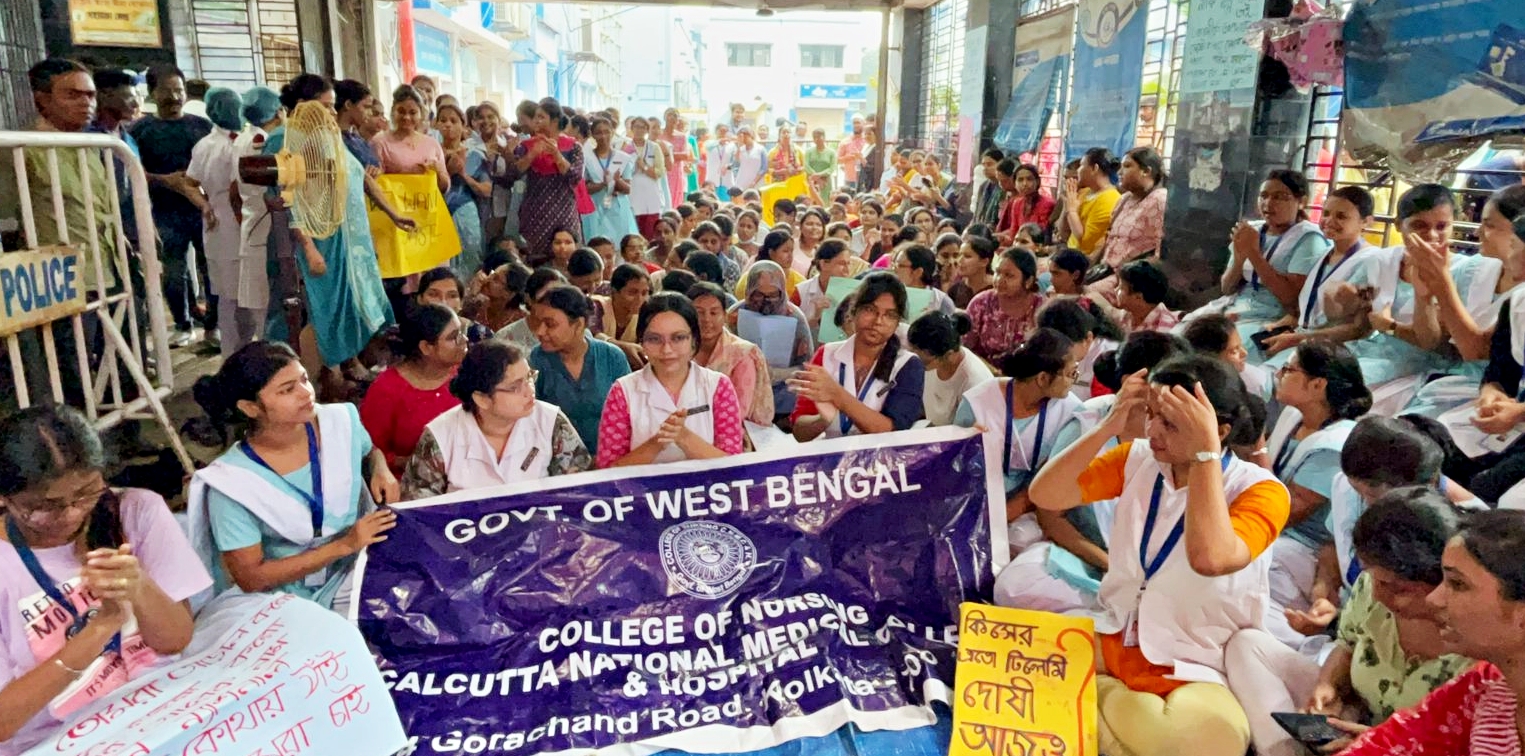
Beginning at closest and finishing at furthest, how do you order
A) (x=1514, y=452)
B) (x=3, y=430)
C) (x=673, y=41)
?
1. (x=3, y=430)
2. (x=1514, y=452)
3. (x=673, y=41)

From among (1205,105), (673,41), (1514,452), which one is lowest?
(1514,452)

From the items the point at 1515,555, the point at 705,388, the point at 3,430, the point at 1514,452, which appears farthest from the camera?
the point at 705,388

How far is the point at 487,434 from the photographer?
9.71ft

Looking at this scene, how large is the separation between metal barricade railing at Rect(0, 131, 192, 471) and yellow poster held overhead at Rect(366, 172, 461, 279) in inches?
55.4

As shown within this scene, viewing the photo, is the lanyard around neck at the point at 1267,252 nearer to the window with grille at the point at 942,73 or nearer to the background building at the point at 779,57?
the window with grille at the point at 942,73

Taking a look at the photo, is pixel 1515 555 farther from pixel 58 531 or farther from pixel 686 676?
pixel 58 531

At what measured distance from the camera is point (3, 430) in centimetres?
199

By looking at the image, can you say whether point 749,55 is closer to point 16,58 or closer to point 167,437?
point 16,58

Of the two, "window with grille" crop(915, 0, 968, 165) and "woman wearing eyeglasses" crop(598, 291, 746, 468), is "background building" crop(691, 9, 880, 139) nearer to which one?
"window with grille" crop(915, 0, 968, 165)

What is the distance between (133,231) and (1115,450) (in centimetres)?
564

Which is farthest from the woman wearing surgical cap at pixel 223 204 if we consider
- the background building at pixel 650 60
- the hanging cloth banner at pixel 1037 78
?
the background building at pixel 650 60

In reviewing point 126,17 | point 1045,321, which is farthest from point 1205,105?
point 126,17

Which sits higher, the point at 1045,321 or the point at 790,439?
the point at 1045,321

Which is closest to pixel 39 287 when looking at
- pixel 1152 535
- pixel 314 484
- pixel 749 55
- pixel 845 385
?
pixel 314 484
